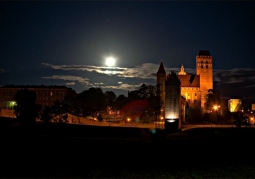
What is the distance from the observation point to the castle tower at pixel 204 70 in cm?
12475

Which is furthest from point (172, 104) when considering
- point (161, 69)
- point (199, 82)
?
point (199, 82)

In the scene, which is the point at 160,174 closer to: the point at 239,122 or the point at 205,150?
the point at 205,150

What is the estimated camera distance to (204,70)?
128625mm

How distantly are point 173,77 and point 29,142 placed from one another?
Answer: 21912 millimetres

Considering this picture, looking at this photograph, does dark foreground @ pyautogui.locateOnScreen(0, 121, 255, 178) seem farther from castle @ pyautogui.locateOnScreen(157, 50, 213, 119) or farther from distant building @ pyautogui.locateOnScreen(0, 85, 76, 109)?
castle @ pyautogui.locateOnScreen(157, 50, 213, 119)

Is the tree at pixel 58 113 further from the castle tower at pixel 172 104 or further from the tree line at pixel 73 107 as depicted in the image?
the castle tower at pixel 172 104

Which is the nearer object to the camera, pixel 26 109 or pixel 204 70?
pixel 26 109

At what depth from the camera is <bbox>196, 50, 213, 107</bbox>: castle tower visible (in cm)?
12475

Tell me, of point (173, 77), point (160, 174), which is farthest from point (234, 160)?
point (173, 77)

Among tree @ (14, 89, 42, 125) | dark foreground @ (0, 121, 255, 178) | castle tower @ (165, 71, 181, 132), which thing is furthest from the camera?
tree @ (14, 89, 42, 125)

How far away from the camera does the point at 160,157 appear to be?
19812 mm

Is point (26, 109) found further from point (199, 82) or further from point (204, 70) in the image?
point (204, 70)

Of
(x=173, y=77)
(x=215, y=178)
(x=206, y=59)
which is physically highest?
(x=206, y=59)

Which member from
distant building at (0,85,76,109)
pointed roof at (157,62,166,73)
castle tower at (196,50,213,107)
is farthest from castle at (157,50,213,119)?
distant building at (0,85,76,109)
